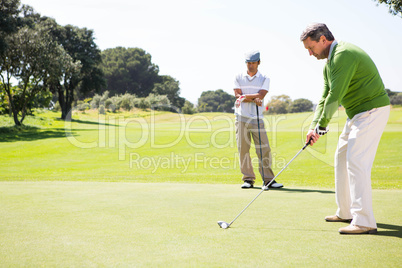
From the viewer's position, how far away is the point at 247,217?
3773 mm

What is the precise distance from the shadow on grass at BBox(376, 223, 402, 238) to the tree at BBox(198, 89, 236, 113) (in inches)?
4936

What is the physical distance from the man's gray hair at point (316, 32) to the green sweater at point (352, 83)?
15 centimetres

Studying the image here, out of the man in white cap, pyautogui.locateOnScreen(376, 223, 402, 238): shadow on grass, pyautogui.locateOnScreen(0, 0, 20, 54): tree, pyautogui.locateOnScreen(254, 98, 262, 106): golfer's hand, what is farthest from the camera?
pyautogui.locateOnScreen(0, 0, 20, 54): tree

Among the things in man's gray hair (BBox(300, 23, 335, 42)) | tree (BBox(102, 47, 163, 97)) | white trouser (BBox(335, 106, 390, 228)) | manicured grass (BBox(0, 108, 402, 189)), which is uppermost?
tree (BBox(102, 47, 163, 97))

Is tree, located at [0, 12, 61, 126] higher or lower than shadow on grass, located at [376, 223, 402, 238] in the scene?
higher

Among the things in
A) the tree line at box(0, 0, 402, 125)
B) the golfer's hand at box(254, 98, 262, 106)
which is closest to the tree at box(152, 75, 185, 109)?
the tree line at box(0, 0, 402, 125)

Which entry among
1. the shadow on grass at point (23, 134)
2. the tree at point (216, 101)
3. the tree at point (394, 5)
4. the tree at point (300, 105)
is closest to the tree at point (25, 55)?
the shadow on grass at point (23, 134)

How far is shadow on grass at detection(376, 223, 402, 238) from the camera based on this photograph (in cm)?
317

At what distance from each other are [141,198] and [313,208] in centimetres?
214

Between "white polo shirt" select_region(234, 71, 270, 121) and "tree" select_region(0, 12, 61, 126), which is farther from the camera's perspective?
"tree" select_region(0, 12, 61, 126)

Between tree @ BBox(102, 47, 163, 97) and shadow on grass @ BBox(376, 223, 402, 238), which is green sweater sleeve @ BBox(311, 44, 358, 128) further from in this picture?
tree @ BBox(102, 47, 163, 97)

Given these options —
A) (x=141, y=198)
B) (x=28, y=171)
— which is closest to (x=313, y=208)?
(x=141, y=198)

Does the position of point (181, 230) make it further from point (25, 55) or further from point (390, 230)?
point (25, 55)

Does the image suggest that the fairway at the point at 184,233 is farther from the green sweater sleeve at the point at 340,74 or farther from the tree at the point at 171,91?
the tree at the point at 171,91
